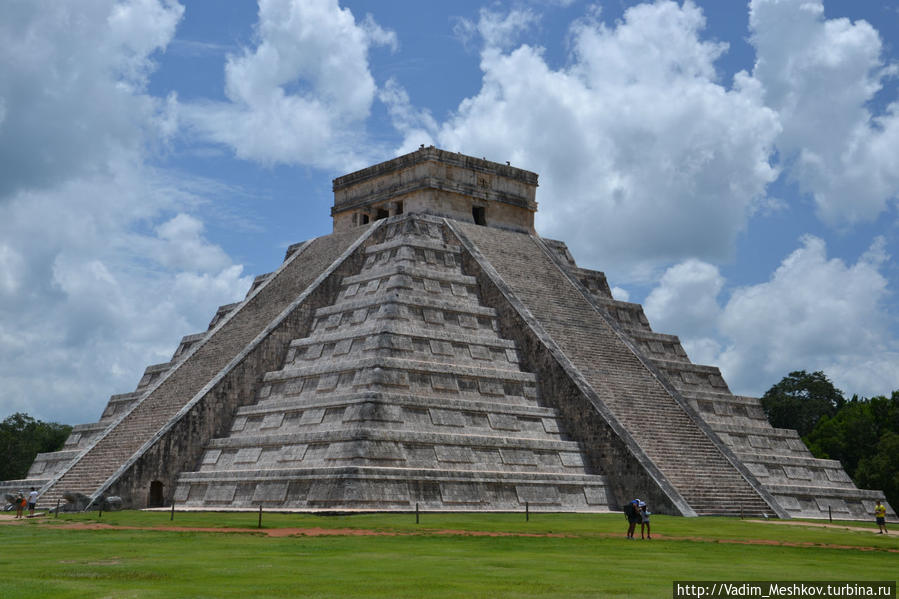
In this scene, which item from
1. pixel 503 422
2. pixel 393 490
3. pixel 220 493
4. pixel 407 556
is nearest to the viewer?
pixel 407 556

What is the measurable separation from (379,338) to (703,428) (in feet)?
30.3

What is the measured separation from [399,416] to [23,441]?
39167 millimetres

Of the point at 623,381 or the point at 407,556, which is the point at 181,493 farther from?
the point at 407,556

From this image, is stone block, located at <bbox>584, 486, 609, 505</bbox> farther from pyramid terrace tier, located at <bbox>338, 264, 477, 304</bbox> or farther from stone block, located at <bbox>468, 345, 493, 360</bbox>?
pyramid terrace tier, located at <bbox>338, 264, 477, 304</bbox>

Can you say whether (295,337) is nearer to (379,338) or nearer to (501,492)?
(379,338)

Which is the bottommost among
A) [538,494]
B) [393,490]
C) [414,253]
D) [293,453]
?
[393,490]

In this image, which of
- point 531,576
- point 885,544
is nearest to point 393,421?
point 885,544

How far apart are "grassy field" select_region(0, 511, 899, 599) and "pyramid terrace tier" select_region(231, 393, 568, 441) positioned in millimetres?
3349

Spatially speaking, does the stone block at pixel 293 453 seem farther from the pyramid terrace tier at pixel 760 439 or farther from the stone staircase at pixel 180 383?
the pyramid terrace tier at pixel 760 439

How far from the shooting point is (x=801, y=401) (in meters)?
59.3

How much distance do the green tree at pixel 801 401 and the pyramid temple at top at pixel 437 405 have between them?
27921 millimetres

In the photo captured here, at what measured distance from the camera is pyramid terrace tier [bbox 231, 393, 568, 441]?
23672mm

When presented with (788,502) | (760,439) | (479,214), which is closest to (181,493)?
(479,214)

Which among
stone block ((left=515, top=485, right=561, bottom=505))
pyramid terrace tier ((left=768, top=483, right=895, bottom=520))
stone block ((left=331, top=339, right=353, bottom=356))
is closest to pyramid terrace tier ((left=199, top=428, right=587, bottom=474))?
stone block ((left=515, top=485, right=561, bottom=505))
